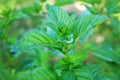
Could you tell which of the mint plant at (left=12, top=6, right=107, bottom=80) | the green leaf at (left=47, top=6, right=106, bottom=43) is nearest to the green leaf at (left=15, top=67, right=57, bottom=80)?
the mint plant at (left=12, top=6, right=107, bottom=80)

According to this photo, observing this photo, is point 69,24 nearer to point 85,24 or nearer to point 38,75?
point 85,24

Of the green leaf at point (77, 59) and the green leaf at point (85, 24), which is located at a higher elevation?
the green leaf at point (85, 24)

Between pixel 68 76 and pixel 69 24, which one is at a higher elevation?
pixel 69 24

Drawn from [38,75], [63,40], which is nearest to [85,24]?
[63,40]

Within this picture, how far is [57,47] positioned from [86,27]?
111 millimetres

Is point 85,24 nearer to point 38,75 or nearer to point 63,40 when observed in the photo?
point 63,40

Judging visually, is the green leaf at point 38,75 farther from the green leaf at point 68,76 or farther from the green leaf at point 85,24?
the green leaf at point 85,24

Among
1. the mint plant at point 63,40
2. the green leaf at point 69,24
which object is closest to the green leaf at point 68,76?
the mint plant at point 63,40

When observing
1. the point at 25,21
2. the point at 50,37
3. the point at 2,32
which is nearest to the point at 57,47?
the point at 50,37

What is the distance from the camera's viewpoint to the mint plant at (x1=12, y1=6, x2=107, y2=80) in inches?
37.0

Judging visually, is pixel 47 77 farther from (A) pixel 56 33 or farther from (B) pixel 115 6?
(B) pixel 115 6

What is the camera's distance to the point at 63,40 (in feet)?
3.19

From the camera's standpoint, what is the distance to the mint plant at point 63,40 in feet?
3.09

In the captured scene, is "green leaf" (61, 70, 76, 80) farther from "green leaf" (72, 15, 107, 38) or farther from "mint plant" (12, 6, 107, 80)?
"green leaf" (72, 15, 107, 38)
